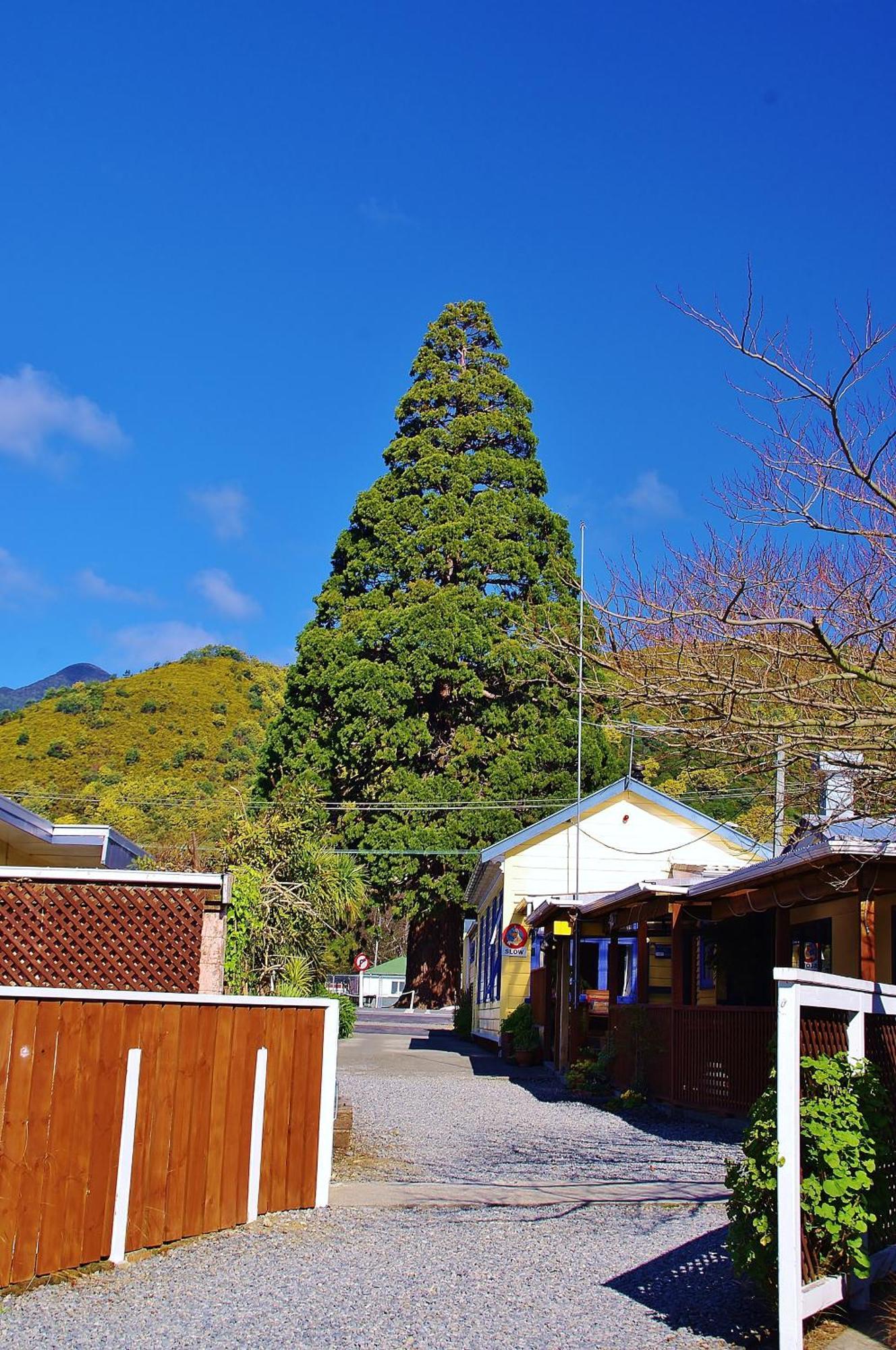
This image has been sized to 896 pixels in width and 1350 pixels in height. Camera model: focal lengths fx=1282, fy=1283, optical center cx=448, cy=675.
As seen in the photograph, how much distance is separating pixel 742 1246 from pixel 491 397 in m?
36.2

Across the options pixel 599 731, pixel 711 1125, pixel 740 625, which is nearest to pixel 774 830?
pixel 740 625

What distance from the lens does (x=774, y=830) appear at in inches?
347

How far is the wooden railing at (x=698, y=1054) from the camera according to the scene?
12.8m

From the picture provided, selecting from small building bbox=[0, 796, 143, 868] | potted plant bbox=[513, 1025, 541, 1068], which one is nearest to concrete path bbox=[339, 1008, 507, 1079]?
potted plant bbox=[513, 1025, 541, 1068]

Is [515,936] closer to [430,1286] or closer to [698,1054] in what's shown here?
[698,1054]

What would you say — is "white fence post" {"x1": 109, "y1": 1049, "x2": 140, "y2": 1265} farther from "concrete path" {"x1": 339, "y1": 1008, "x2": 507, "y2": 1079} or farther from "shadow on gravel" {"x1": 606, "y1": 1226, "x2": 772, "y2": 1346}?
"concrete path" {"x1": 339, "y1": 1008, "x2": 507, "y2": 1079}

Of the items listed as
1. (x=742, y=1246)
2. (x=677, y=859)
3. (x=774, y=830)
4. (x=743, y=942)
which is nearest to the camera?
(x=742, y=1246)

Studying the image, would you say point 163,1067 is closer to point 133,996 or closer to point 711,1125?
point 133,996

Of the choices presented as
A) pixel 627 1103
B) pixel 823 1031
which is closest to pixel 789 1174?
pixel 823 1031

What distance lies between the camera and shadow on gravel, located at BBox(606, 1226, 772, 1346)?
18.7 ft

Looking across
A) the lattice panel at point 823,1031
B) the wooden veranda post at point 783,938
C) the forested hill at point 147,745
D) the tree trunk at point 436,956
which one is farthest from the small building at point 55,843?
the forested hill at point 147,745

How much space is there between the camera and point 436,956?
122ft

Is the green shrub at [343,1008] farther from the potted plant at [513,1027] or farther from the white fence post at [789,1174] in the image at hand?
the white fence post at [789,1174]

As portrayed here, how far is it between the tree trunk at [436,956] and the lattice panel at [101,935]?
26.4 meters
